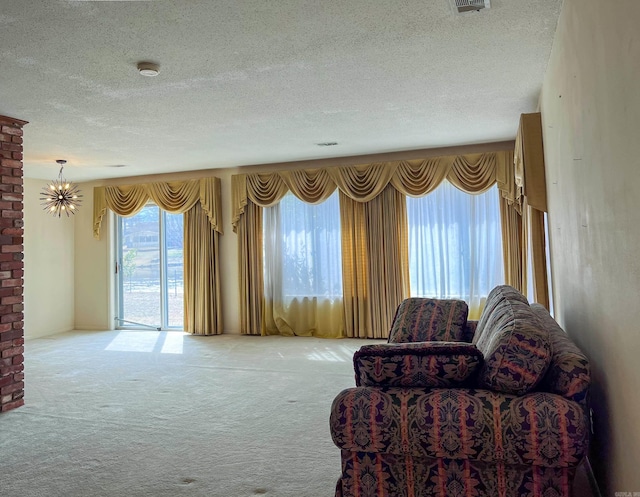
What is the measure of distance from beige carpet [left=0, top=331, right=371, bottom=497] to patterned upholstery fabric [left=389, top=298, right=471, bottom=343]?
32.1 inches

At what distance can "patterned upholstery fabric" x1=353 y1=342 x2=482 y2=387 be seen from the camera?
1875 mm

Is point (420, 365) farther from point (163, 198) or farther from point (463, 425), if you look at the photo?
point (163, 198)

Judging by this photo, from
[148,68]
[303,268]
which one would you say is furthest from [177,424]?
[303,268]

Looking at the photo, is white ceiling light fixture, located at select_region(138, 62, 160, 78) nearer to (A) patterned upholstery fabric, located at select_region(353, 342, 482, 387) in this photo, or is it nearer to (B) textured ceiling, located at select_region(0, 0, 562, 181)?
(B) textured ceiling, located at select_region(0, 0, 562, 181)

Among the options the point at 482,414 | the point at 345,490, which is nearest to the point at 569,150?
the point at 482,414

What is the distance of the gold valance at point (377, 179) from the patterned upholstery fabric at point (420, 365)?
4.11 m

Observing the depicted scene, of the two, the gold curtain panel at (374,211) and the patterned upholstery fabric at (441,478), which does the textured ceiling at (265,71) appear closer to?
the gold curtain panel at (374,211)

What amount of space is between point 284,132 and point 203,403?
8.98 feet

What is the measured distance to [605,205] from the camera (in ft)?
5.54

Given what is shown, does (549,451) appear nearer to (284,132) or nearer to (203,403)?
(203,403)

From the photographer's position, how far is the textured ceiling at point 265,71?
95.5 inches

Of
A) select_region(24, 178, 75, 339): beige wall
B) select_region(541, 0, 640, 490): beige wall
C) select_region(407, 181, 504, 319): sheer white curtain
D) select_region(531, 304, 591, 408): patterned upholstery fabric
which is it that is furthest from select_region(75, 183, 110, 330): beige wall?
select_region(531, 304, 591, 408): patterned upholstery fabric

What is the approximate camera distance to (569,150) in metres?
2.40

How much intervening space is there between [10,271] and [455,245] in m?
4.69
